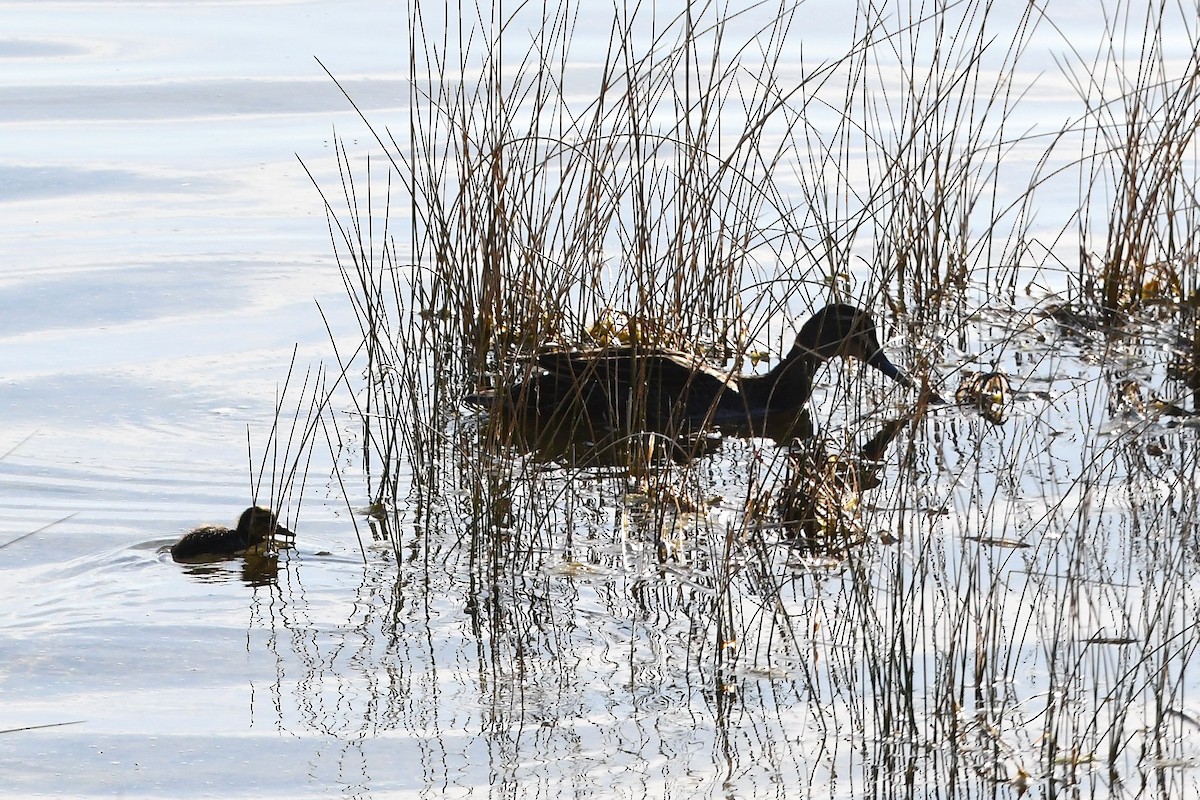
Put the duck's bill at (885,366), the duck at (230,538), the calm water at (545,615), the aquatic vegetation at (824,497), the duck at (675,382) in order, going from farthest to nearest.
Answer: the duck's bill at (885,366) < the duck at (675,382) < the duck at (230,538) < the aquatic vegetation at (824,497) < the calm water at (545,615)

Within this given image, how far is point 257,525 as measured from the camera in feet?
17.5

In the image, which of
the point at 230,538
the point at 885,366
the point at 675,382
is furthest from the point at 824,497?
the point at 230,538

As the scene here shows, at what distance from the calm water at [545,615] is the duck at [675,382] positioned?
232 millimetres

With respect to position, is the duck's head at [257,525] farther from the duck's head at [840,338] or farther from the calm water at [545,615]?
the duck's head at [840,338]

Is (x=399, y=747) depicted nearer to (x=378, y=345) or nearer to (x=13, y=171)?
(x=378, y=345)

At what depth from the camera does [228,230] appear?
9.25 metres

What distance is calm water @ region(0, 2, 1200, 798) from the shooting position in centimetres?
408

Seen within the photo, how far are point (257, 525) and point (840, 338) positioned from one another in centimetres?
246

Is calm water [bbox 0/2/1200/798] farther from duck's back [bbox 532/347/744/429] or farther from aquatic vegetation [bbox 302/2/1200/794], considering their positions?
duck's back [bbox 532/347/744/429]

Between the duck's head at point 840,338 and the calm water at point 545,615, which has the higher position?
the duck's head at point 840,338

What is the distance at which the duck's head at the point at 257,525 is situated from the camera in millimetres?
5316

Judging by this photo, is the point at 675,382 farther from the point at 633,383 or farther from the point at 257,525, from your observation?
the point at 257,525

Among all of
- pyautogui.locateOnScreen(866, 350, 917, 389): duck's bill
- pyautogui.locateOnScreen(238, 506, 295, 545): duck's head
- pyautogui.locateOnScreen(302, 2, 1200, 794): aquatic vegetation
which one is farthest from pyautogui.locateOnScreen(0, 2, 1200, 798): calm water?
pyautogui.locateOnScreen(866, 350, 917, 389): duck's bill

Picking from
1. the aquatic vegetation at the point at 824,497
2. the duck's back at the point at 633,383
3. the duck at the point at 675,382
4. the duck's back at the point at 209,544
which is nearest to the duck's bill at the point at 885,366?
the duck at the point at 675,382
